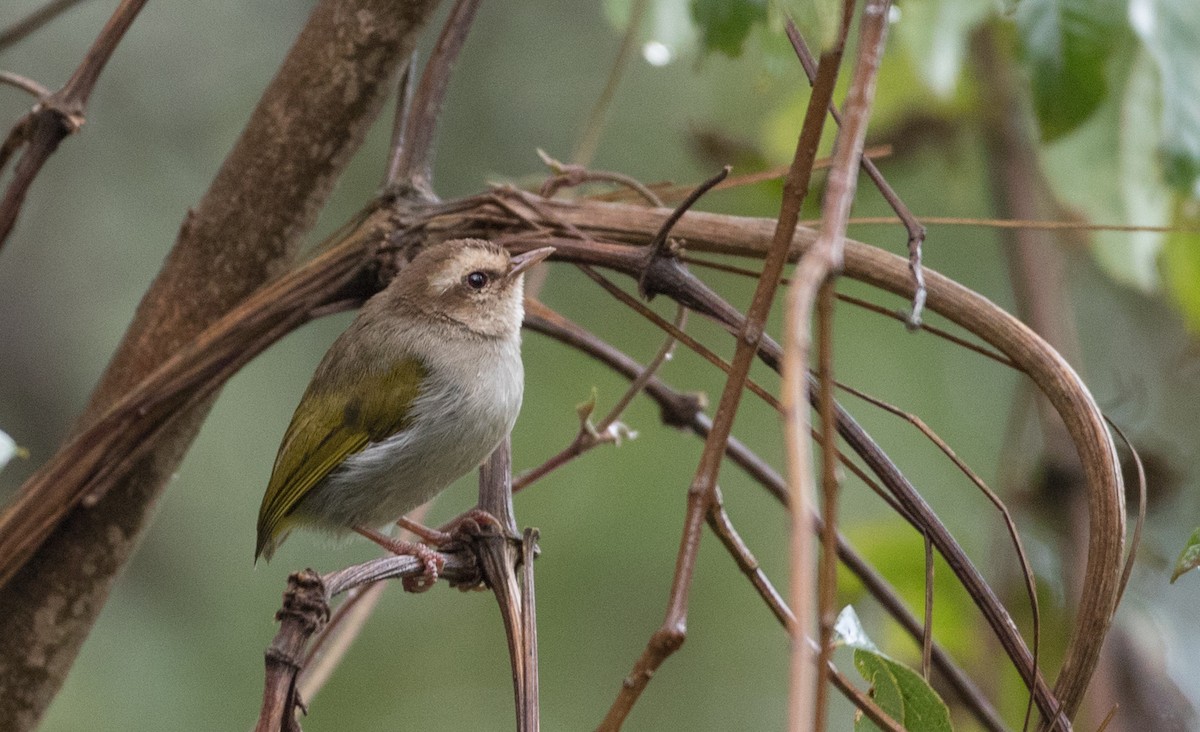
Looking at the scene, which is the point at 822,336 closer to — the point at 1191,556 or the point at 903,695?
the point at 903,695

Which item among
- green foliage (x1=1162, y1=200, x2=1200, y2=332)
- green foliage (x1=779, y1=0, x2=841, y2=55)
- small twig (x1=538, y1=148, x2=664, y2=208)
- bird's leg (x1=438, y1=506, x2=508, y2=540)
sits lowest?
bird's leg (x1=438, y1=506, x2=508, y2=540)

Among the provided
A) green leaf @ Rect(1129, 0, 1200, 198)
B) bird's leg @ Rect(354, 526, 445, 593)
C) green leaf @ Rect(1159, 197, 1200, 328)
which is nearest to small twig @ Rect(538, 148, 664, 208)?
bird's leg @ Rect(354, 526, 445, 593)

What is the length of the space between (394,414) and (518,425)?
281cm

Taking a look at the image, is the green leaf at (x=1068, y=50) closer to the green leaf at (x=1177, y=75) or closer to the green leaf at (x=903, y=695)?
the green leaf at (x=1177, y=75)

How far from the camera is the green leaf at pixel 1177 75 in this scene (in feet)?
8.41

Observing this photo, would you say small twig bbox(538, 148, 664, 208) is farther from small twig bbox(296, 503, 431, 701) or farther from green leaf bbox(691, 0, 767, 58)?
small twig bbox(296, 503, 431, 701)

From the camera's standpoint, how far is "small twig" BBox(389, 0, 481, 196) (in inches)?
104

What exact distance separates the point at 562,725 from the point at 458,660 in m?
0.67

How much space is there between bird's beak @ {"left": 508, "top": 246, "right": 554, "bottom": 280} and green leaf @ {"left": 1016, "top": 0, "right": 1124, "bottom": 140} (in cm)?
103

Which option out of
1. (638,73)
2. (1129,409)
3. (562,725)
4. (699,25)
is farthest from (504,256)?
(638,73)

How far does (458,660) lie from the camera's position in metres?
6.61

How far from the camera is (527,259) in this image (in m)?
2.69

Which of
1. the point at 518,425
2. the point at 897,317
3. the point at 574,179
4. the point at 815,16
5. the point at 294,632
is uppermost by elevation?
the point at 518,425

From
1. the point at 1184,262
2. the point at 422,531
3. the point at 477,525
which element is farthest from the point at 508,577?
the point at 1184,262
